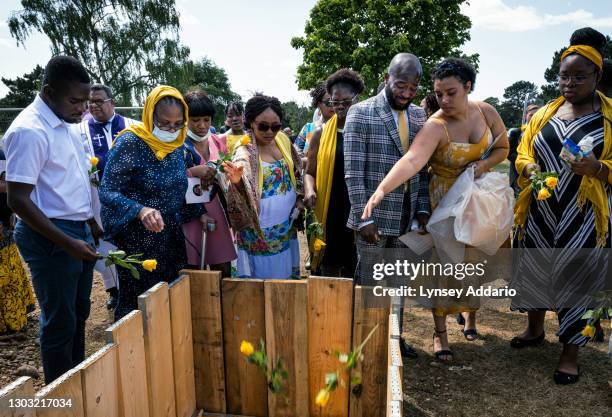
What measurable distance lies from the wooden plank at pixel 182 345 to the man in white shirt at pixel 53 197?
48 cm

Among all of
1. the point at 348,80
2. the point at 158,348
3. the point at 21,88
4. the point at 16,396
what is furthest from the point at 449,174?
the point at 21,88

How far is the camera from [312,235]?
3107 mm

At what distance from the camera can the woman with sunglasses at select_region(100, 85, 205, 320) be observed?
97.5 inches

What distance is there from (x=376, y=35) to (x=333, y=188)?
59.8ft

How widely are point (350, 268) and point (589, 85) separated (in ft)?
6.60

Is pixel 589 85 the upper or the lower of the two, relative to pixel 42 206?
upper

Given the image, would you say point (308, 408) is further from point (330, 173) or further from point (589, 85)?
point (589, 85)

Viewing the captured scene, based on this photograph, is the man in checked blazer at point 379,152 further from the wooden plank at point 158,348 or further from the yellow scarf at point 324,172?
the wooden plank at point 158,348

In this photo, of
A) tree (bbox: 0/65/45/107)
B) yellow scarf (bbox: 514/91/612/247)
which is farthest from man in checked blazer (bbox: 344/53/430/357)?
tree (bbox: 0/65/45/107)

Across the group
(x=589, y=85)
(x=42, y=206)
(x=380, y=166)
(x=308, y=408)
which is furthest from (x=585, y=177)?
(x=42, y=206)

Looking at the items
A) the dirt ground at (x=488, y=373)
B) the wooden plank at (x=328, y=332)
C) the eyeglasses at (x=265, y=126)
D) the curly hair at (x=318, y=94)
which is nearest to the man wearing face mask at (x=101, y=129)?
the dirt ground at (x=488, y=373)

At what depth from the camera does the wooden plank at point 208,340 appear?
2.40 metres

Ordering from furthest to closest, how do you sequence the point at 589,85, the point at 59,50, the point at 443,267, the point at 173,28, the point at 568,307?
the point at 173,28
the point at 59,50
the point at 443,267
the point at 568,307
the point at 589,85

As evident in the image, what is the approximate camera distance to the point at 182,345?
7.57ft
